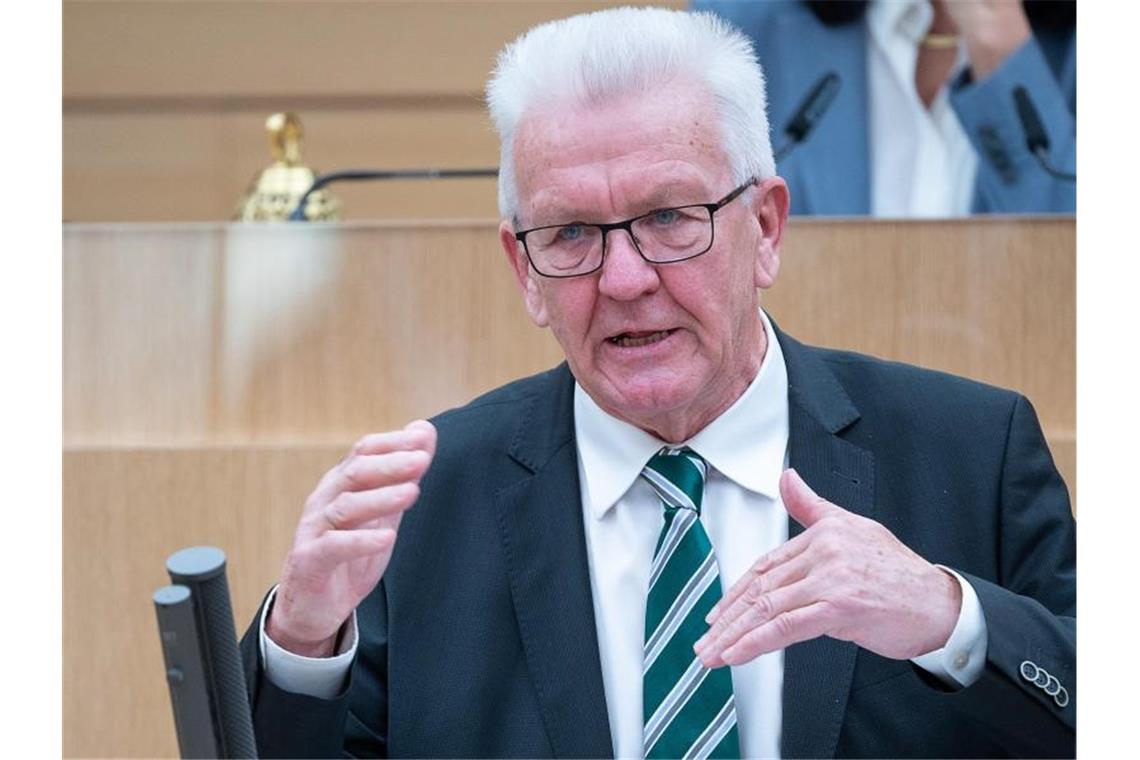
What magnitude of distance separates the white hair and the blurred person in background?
1.03 metres

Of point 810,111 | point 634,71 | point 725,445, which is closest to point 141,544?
point 725,445

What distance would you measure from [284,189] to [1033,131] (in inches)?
52.2

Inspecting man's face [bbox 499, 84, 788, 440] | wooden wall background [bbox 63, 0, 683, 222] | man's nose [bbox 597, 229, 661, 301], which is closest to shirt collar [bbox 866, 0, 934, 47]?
wooden wall background [bbox 63, 0, 683, 222]

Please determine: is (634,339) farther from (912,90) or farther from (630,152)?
(912,90)

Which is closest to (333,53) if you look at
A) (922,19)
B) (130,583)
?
(922,19)

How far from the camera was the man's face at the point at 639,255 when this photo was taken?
1.49 m

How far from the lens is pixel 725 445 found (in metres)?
1.59

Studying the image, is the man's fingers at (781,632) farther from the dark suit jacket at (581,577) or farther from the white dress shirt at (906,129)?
the white dress shirt at (906,129)

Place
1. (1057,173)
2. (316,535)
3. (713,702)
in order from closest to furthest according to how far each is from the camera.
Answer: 1. (316,535)
2. (713,702)
3. (1057,173)

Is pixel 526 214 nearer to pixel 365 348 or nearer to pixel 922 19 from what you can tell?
pixel 365 348

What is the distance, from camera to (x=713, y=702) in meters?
1.43

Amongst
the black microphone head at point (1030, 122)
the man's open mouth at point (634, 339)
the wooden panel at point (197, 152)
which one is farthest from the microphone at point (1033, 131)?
the wooden panel at point (197, 152)

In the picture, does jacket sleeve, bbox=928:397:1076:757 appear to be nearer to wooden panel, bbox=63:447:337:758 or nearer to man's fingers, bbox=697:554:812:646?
man's fingers, bbox=697:554:812:646
